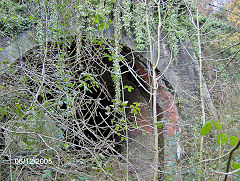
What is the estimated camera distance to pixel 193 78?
6.72 meters

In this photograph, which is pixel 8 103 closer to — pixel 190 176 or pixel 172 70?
pixel 190 176

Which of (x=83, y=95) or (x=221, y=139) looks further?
(x=83, y=95)

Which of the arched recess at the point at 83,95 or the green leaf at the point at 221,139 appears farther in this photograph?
the arched recess at the point at 83,95

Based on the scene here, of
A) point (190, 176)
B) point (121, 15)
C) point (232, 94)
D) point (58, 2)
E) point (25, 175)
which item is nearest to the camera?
point (25, 175)

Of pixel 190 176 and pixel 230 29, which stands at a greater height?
pixel 230 29

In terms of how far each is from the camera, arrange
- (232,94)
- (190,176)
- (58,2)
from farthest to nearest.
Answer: (232,94) → (190,176) → (58,2)

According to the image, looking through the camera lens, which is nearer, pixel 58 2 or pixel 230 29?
pixel 58 2

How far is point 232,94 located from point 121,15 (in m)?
3.89

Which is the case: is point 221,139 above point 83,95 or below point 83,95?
above

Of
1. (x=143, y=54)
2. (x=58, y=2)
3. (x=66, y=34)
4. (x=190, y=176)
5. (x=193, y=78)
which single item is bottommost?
(x=190, y=176)

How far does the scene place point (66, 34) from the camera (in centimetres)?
361

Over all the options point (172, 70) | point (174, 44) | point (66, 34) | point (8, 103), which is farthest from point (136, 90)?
point (8, 103)

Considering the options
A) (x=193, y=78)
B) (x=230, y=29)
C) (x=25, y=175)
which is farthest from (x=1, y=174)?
(x=230, y=29)

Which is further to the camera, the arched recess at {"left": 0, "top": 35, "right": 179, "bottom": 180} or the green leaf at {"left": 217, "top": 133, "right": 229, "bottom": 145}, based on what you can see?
the arched recess at {"left": 0, "top": 35, "right": 179, "bottom": 180}
